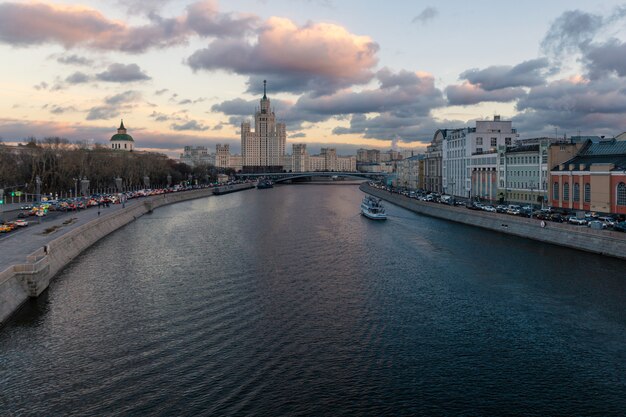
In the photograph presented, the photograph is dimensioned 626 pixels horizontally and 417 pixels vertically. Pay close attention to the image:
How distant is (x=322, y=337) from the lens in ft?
65.0

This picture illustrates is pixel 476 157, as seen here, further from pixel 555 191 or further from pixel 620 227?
pixel 620 227

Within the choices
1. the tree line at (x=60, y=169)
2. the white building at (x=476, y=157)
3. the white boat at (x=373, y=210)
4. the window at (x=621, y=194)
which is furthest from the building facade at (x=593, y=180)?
the tree line at (x=60, y=169)

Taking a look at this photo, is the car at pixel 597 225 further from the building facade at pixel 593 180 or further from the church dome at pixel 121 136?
the church dome at pixel 121 136

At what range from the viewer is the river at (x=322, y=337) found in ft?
49.2

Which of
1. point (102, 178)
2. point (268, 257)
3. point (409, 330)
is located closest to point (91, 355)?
point (409, 330)

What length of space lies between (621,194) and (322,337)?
35688mm

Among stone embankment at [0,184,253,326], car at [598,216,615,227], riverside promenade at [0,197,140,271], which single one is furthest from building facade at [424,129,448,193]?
riverside promenade at [0,197,140,271]

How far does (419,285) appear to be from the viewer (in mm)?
28438

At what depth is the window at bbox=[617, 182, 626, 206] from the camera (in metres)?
43.7

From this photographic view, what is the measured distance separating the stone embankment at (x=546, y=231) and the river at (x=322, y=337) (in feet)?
3.82

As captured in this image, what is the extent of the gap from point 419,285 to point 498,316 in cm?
622

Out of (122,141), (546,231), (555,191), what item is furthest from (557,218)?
(122,141)

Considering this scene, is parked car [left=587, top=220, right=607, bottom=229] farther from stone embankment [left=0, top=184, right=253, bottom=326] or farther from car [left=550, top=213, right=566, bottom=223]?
stone embankment [left=0, top=184, right=253, bottom=326]

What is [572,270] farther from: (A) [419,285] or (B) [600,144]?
(B) [600,144]
